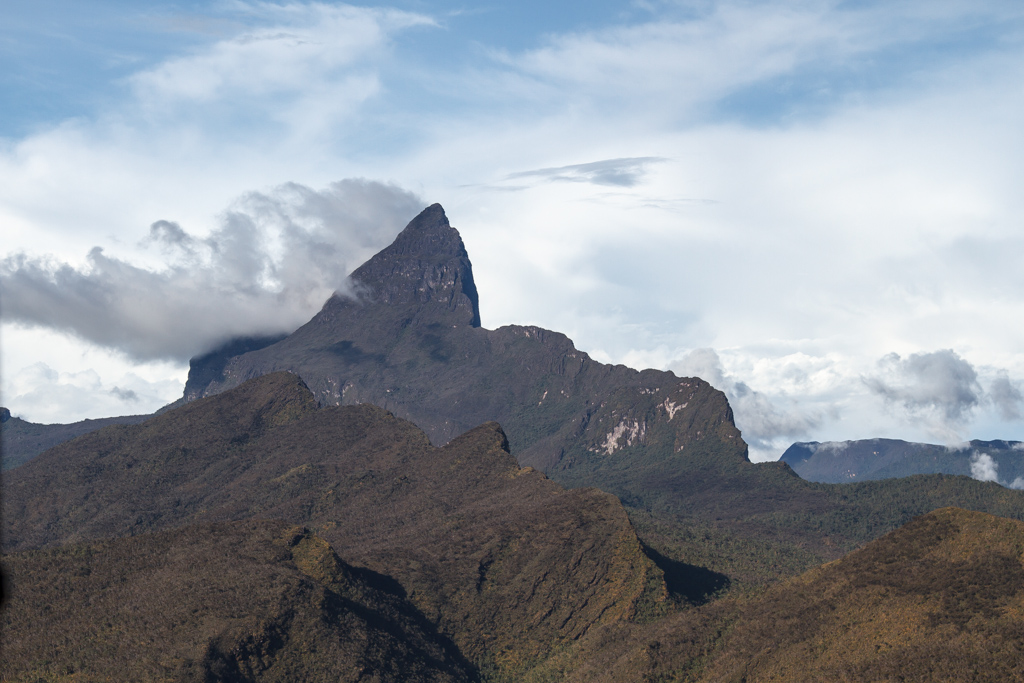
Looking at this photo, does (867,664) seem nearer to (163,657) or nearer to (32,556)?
(163,657)

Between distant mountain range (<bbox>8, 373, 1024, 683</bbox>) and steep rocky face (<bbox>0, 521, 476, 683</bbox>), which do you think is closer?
distant mountain range (<bbox>8, 373, 1024, 683</bbox>)

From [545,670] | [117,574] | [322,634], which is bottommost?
[545,670]

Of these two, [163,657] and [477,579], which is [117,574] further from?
[477,579]

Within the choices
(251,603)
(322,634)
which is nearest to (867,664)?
(322,634)

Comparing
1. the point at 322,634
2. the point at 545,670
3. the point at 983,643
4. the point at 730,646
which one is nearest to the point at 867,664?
the point at 983,643

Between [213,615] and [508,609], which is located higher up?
[213,615]

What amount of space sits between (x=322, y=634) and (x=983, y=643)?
7070 centimetres

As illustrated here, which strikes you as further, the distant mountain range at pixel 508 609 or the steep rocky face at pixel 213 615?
the steep rocky face at pixel 213 615

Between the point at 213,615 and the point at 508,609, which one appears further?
the point at 508,609

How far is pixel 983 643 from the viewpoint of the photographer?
316ft

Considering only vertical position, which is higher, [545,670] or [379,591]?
[379,591]

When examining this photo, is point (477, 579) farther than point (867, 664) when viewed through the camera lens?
Yes

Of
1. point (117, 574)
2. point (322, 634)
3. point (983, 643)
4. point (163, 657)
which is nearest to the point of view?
point (983, 643)

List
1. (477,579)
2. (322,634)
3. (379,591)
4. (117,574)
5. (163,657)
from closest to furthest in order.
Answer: (163,657)
(322,634)
(117,574)
(379,591)
(477,579)
